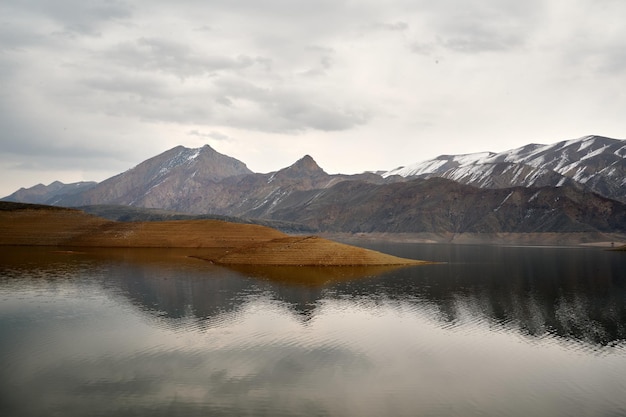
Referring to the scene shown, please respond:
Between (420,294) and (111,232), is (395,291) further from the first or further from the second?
(111,232)

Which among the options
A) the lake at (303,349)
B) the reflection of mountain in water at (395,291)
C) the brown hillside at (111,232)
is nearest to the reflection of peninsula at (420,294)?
the reflection of mountain in water at (395,291)

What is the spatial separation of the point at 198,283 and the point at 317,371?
4212 cm

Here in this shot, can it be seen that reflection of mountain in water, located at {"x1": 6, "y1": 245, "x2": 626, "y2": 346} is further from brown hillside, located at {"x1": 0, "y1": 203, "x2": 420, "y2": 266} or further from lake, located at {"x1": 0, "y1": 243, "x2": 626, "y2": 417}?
brown hillside, located at {"x1": 0, "y1": 203, "x2": 420, "y2": 266}

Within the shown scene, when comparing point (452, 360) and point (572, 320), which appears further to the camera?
point (572, 320)

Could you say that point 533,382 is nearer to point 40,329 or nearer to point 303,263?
point 40,329

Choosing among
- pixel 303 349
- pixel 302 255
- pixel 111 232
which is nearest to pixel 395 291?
pixel 303 349

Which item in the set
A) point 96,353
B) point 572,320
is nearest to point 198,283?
point 96,353

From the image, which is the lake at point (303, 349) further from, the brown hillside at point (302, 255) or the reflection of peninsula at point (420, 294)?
the brown hillside at point (302, 255)

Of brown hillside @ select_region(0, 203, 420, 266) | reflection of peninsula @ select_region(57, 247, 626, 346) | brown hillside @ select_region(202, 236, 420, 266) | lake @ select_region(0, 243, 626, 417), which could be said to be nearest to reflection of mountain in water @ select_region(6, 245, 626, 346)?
reflection of peninsula @ select_region(57, 247, 626, 346)

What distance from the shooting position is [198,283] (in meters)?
69.3

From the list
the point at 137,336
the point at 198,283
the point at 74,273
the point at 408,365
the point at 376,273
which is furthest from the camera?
the point at 376,273

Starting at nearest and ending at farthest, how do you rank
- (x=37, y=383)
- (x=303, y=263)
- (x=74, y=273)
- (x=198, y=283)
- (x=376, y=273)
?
(x=37, y=383)
(x=198, y=283)
(x=74, y=273)
(x=376, y=273)
(x=303, y=263)

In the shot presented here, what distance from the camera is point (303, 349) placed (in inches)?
1428

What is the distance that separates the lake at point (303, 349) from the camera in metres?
25.5
